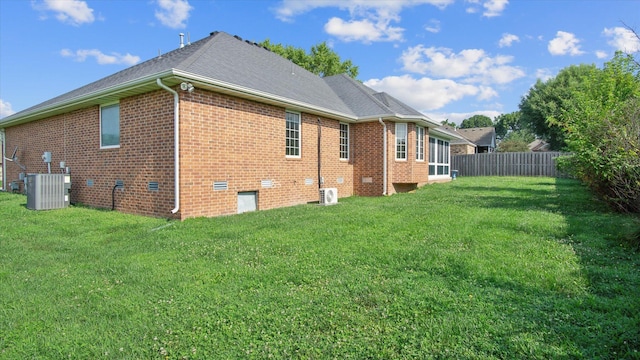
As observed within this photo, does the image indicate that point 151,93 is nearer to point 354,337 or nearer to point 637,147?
point 354,337

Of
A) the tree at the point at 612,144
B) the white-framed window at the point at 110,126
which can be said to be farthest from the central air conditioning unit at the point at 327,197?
the tree at the point at 612,144

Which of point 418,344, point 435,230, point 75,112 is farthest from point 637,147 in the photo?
point 75,112

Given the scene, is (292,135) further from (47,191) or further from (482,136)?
(482,136)

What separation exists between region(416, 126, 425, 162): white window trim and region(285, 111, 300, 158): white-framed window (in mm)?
6285

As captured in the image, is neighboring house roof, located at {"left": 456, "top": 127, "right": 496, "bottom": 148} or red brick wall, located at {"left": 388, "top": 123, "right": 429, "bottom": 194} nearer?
red brick wall, located at {"left": 388, "top": 123, "right": 429, "bottom": 194}

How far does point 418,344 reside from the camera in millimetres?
2717

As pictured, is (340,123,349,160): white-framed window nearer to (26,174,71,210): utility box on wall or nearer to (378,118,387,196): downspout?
(378,118,387,196): downspout

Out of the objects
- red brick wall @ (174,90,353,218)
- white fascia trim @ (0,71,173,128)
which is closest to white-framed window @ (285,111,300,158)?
red brick wall @ (174,90,353,218)

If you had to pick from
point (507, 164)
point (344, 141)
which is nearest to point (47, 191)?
point (344, 141)

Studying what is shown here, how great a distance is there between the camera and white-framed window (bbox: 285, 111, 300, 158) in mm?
11156

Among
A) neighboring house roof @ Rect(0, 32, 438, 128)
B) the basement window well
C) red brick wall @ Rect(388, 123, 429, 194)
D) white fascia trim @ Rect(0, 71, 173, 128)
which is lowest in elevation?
the basement window well

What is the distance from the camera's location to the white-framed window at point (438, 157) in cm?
1895

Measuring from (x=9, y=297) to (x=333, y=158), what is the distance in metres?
10.4

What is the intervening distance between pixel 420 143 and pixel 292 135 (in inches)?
276
